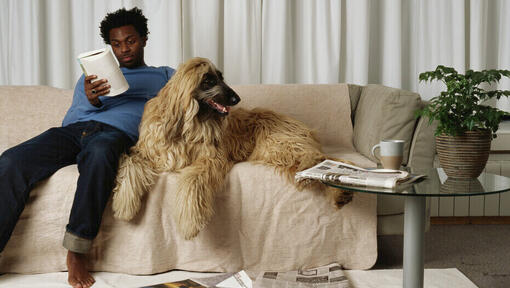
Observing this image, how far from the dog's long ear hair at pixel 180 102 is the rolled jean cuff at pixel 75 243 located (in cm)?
47

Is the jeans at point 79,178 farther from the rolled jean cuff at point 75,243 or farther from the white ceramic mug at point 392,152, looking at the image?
the white ceramic mug at point 392,152

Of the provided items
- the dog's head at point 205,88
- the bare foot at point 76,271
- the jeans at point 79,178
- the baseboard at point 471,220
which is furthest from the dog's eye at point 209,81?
the baseboard at point 471,220

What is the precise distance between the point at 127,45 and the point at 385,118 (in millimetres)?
1221

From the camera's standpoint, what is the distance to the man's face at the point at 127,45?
2258 millimetres

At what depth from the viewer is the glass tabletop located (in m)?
1.27

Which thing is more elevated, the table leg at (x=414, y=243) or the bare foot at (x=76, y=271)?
the table leg at (x=414, y=243)

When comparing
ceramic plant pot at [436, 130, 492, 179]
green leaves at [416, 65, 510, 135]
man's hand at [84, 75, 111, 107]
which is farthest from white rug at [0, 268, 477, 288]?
man's hand at [84, 75, 111, 107]

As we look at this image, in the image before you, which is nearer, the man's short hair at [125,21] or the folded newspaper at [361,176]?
the folded newspaper at [361,176]

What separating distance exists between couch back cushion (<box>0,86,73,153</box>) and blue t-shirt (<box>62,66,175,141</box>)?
27cm

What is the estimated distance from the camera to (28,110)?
2.43 meters

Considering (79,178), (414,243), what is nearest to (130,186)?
(79,178)

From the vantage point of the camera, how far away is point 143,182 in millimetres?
1736

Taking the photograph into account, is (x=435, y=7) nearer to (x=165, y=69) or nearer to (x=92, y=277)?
(x=165, y=69)

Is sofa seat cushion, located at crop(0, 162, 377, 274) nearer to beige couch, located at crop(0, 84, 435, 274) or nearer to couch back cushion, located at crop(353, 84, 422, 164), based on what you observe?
beige couch, located at crop(0, 84, 435, 274)
